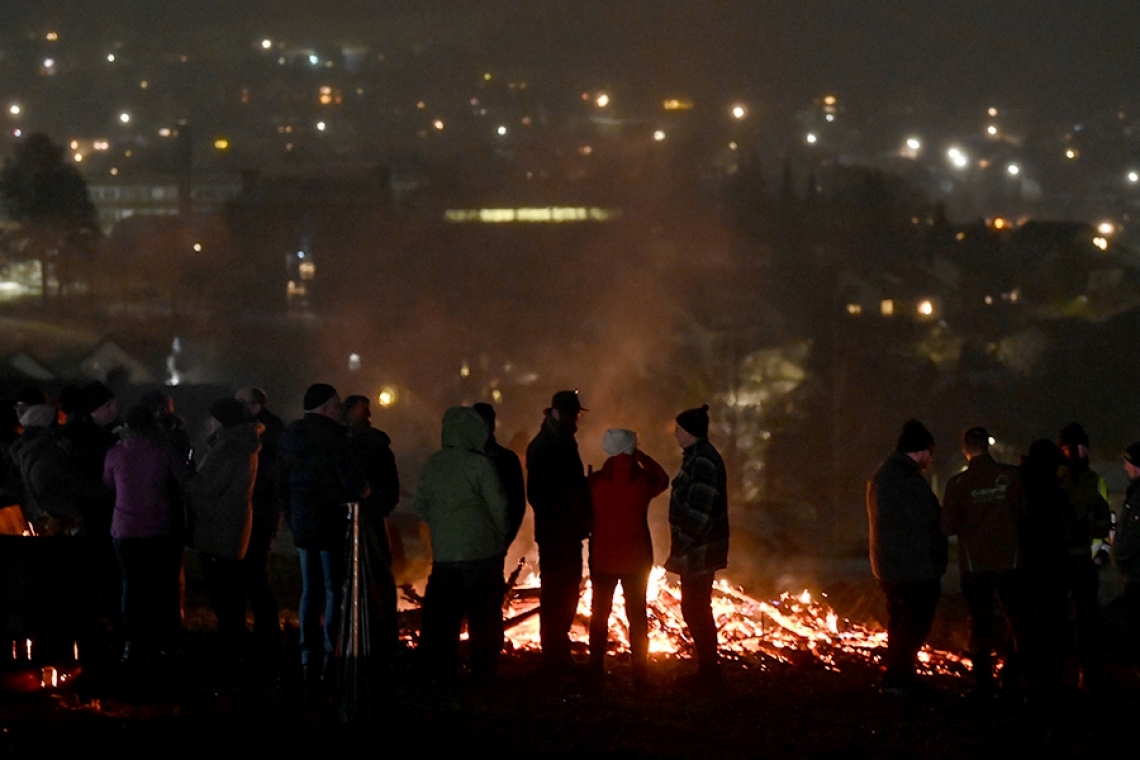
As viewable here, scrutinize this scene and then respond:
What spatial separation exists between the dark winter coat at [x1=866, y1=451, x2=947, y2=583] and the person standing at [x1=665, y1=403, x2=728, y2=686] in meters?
1.05

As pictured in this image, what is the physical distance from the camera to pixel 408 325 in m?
71.0

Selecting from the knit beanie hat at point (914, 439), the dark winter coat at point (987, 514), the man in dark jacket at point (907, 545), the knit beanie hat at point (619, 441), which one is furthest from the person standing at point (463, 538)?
the dark winter coat at point (987, 514)

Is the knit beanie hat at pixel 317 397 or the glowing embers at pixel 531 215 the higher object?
the glowing embers at pixel 531 215

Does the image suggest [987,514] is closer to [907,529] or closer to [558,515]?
[907,529]

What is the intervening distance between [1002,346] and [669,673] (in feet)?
217

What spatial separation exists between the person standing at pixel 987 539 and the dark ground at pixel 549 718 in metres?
0.49

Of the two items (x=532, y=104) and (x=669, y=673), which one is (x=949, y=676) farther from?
(x=532, y=104)

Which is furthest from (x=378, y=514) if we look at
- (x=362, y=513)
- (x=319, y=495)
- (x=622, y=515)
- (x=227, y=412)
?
(x=622, y=515)

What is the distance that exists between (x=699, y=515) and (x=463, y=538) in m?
1.65

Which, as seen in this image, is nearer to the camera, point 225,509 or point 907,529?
point 907,529

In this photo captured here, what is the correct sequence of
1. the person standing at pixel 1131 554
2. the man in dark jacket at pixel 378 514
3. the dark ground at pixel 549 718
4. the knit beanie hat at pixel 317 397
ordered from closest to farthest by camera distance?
the dark ground at pixel 549 718, the man in dark jacket at pixel 378 514, the knit beanie hat at pixel 317 397, the person standing at pixel 1131 554

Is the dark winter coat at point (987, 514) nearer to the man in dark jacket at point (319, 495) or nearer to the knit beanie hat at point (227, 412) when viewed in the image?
the man in dark jacket at point (319, 495)

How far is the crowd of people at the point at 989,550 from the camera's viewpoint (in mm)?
7324

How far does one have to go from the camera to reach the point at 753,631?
9.44m
